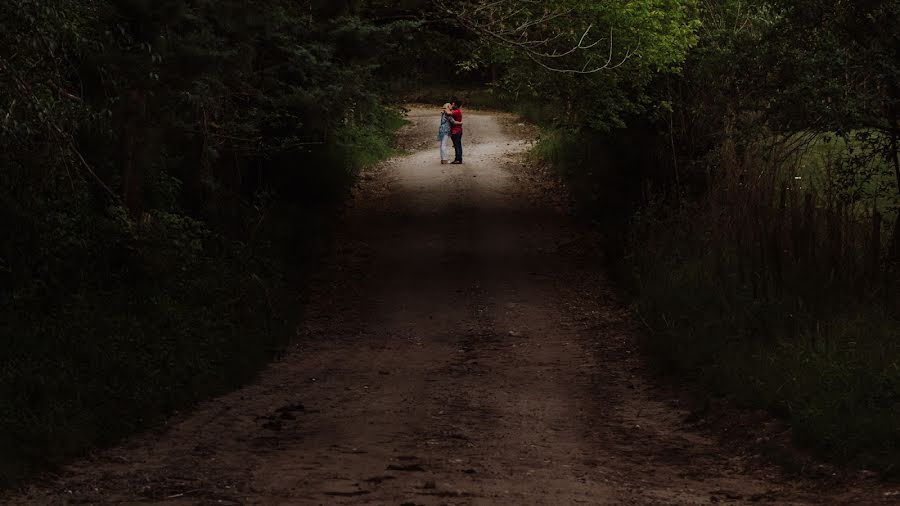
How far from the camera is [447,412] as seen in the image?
11.3 meters

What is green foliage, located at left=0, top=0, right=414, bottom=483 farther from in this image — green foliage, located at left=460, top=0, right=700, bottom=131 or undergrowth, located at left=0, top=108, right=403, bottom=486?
green foliage, located at left=460, top=0, right=700, bottom=131

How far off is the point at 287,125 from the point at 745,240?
10.4 metres

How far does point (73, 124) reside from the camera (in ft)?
30.8

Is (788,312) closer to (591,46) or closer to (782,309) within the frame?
(782,309)

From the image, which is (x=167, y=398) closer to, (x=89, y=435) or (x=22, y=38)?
(x=89, y=435)

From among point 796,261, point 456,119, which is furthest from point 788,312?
point 456,119

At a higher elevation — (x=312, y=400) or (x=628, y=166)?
(x=628, y=166)

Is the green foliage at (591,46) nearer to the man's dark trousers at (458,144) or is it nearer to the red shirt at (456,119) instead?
the red shirt at (456,119)

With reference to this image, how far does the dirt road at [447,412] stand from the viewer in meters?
8.31

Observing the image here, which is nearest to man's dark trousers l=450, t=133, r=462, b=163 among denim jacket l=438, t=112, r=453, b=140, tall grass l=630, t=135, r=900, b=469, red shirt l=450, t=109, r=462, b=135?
red shirt l=450, t=109, r=462, b=135

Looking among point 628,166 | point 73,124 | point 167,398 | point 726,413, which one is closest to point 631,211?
point 628,166

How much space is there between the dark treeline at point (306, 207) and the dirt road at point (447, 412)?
→ 0.65m

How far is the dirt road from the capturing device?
831 cm

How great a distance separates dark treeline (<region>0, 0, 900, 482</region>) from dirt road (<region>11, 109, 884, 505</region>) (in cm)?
65
